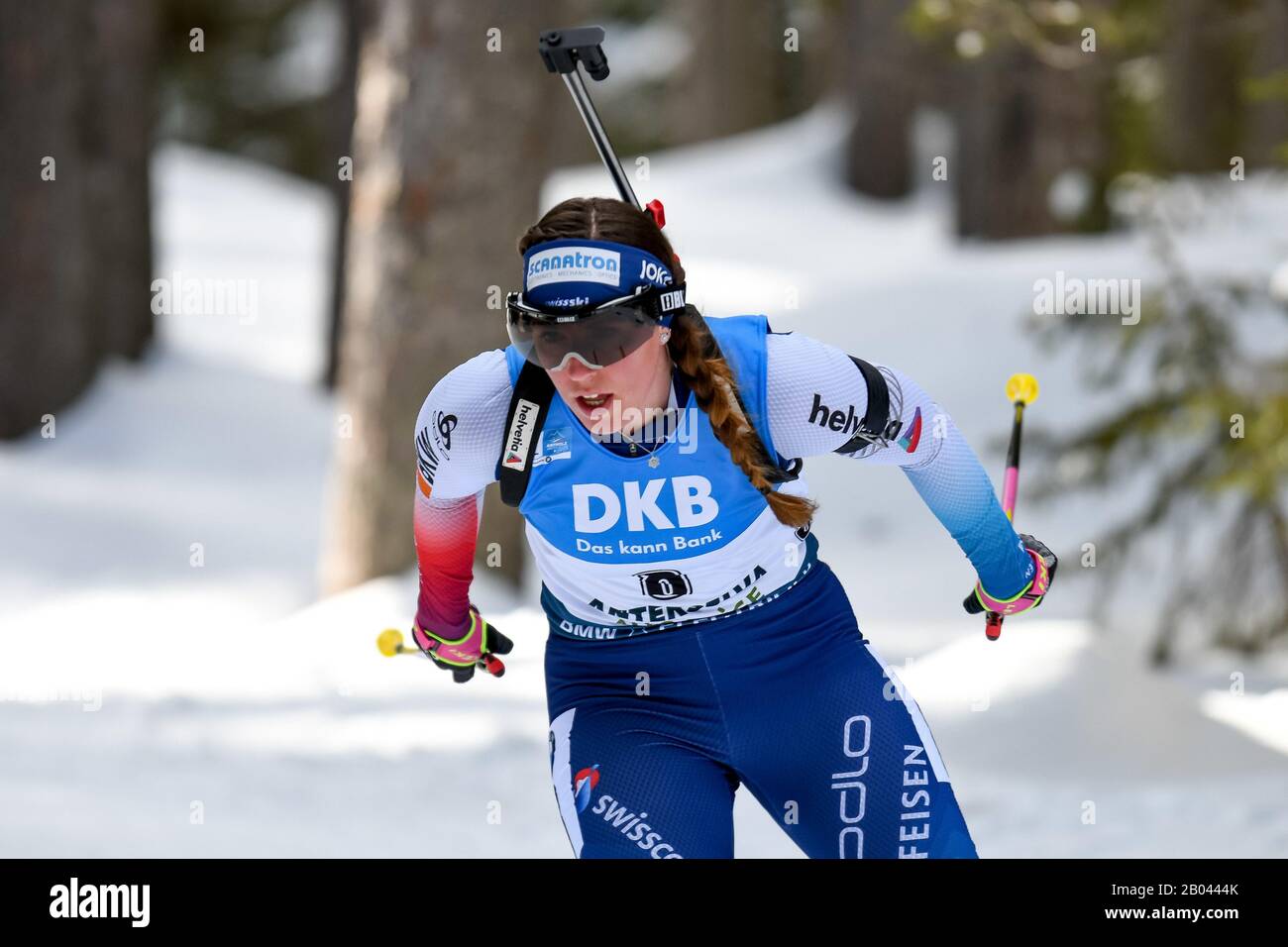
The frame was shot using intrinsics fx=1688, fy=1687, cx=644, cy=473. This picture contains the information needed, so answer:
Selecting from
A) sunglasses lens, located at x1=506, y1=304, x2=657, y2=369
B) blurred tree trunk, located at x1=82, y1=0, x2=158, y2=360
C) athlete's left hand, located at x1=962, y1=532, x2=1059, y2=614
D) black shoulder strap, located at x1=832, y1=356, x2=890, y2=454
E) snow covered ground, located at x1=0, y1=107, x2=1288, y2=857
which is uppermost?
sunglasses lens, located at x1=506, y1=304, x2=657, y2=369

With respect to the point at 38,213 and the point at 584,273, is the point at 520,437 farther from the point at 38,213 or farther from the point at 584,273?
the point at 38,213

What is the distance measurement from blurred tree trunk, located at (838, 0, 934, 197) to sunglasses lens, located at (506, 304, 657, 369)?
15548 millimetres

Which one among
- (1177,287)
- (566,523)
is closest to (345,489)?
(1177,287)

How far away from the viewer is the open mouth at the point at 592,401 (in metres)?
3.16

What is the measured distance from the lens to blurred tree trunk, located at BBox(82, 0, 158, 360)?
1220 cm

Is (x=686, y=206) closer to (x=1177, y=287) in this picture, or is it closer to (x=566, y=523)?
(x=1177, y=287)

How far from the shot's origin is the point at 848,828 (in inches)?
129

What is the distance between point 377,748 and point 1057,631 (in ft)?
9.02

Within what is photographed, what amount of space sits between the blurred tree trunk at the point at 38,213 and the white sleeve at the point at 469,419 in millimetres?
7933

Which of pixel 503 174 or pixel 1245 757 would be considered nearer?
pixel 1245 757

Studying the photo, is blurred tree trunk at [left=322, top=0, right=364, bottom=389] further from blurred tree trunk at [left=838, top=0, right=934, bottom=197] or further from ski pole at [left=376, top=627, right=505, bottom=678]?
ski pole at [left=376, top=627, right=505, bottom=678]

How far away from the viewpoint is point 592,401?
3.16 m
